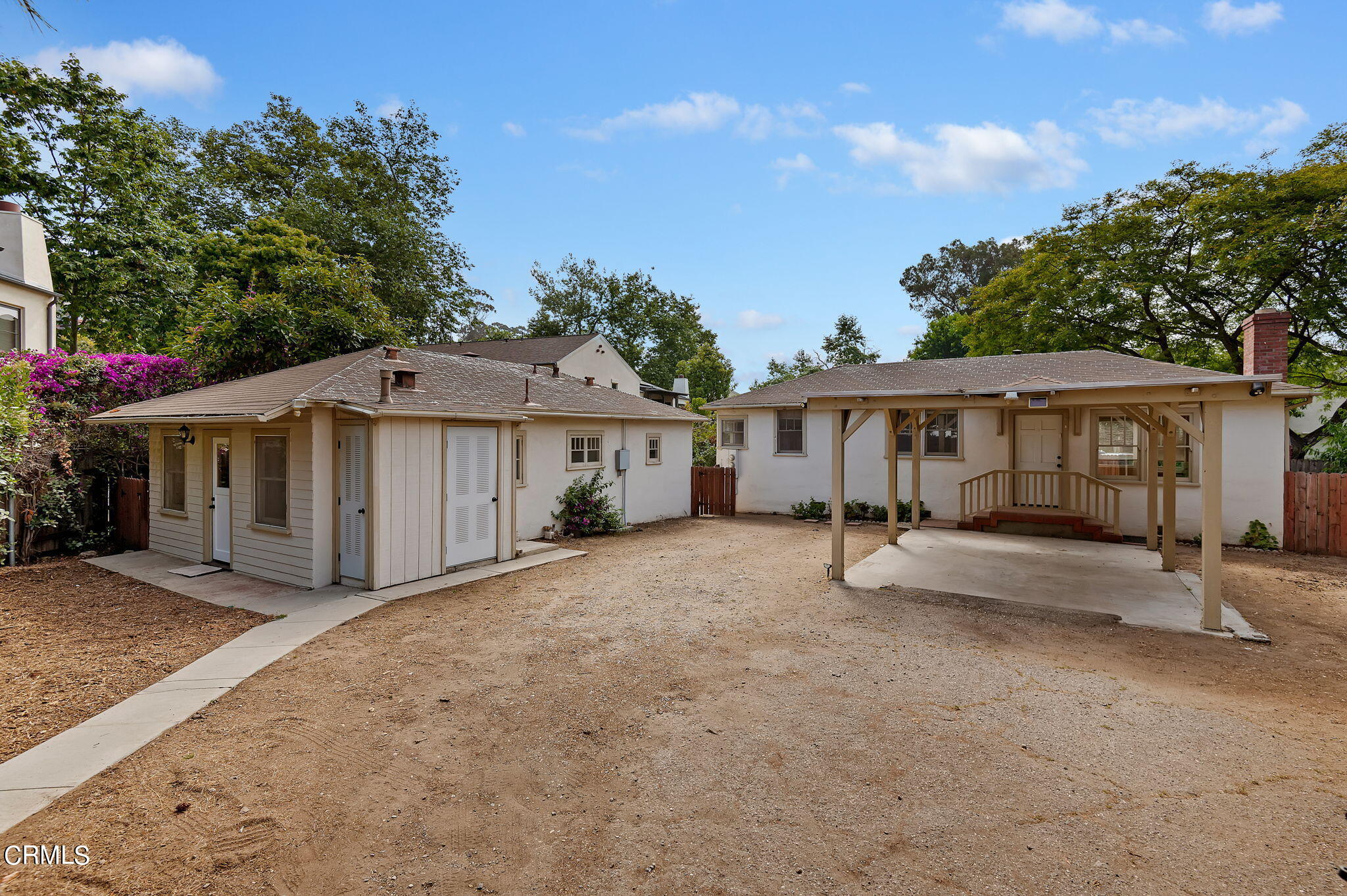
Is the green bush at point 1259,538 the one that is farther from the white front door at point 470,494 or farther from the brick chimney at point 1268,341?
the white front door at point 470,494

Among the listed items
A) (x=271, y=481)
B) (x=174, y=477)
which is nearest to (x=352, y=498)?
(x=271, y=481)

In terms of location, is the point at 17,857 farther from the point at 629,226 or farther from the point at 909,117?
the point at 629,226

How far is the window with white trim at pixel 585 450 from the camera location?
12.4 m

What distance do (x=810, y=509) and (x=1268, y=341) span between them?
8.99m

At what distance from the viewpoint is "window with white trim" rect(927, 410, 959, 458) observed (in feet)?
45.0

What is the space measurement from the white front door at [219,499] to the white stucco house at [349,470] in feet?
0.07

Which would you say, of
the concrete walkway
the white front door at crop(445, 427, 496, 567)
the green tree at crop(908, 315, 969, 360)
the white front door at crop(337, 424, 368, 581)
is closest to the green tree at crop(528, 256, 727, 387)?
the green tree at crop(908, 315, 969, 360)

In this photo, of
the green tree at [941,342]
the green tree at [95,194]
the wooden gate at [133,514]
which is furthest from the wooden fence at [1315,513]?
the green tree at [95,194]

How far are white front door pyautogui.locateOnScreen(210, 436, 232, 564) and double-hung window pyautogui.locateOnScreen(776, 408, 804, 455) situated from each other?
11.7 metres

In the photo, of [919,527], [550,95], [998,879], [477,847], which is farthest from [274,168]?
[998,879]

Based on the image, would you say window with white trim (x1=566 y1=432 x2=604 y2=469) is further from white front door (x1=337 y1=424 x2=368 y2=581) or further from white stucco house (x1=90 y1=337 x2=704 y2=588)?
white front door (x1=337 y1=424 x2=368 y2=581)

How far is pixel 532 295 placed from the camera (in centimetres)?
4225

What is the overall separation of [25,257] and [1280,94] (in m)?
26.6

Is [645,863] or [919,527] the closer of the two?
[645,863]
